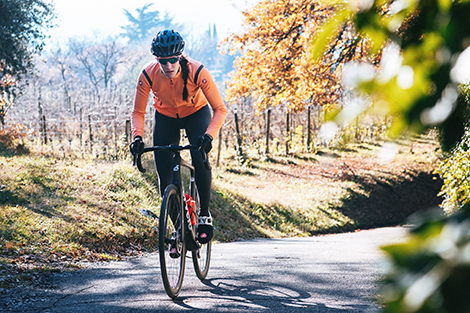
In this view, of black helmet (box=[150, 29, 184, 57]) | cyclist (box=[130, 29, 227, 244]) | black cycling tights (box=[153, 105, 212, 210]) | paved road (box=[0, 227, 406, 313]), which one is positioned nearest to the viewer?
paved road (box=[0, 227, 406, 313])

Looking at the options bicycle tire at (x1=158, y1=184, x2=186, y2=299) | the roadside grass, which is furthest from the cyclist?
the roadside grass

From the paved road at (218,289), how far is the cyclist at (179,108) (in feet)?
2.20

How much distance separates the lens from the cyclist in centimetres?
442

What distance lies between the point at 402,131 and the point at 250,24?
16.9m

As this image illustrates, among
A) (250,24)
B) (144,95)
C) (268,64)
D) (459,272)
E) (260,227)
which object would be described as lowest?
(260,227)

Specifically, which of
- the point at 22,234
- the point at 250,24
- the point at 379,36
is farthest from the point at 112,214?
the point at 250,24

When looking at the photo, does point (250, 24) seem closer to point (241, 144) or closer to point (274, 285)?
point (241, 144)

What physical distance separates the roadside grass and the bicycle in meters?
1.45

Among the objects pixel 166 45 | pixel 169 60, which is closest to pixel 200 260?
pixel 169 60

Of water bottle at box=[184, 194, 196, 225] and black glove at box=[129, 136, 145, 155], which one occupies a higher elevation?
black glove at box=[129, 136, 145, 155]

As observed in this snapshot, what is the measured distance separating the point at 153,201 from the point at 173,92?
614 cm

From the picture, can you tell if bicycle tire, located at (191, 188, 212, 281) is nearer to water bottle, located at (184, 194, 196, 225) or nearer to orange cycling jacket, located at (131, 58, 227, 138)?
water bottle, located at (184, 194, 196, 225)

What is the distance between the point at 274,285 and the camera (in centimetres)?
450

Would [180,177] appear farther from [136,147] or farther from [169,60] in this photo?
[169,60]
